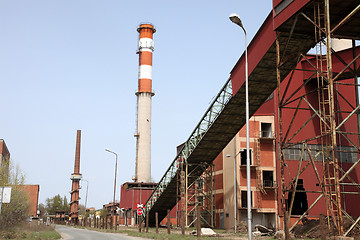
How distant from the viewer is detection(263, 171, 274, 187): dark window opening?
137ft

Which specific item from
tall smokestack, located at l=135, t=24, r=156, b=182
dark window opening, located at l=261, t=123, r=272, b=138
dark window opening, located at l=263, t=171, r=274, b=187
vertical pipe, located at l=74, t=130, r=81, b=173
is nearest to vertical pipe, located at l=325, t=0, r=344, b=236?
dark window opening, located at l=263, t=171, r=274, b=187

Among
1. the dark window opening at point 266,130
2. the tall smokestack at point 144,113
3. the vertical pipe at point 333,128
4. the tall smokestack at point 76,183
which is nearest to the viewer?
the vertical pipe at point 333,128

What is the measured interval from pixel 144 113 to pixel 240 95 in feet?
181

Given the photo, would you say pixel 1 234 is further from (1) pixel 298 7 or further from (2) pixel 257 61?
(1) pixel 298 7

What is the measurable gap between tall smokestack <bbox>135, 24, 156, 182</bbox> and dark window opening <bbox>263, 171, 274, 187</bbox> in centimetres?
4084

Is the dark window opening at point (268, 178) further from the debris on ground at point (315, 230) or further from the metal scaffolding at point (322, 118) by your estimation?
the debris on ground at point (315, 230)

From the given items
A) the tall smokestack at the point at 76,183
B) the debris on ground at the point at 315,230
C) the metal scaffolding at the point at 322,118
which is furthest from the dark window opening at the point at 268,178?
the tall smokestack at the point at 76,183

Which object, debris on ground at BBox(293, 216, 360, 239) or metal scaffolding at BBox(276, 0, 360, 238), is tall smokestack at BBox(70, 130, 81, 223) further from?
debris on ground at BBox(293, 216, 360, 239)

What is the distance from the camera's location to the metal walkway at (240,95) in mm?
22219

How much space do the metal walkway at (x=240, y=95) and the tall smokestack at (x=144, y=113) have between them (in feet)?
122

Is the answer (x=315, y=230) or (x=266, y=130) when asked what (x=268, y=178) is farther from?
(x=315, y=230)

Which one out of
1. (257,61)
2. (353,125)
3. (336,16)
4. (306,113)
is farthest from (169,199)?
(336,16)

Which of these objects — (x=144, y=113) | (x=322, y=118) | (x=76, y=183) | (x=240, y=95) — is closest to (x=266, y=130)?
(x=240, y=95)

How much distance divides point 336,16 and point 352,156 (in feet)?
67.0
